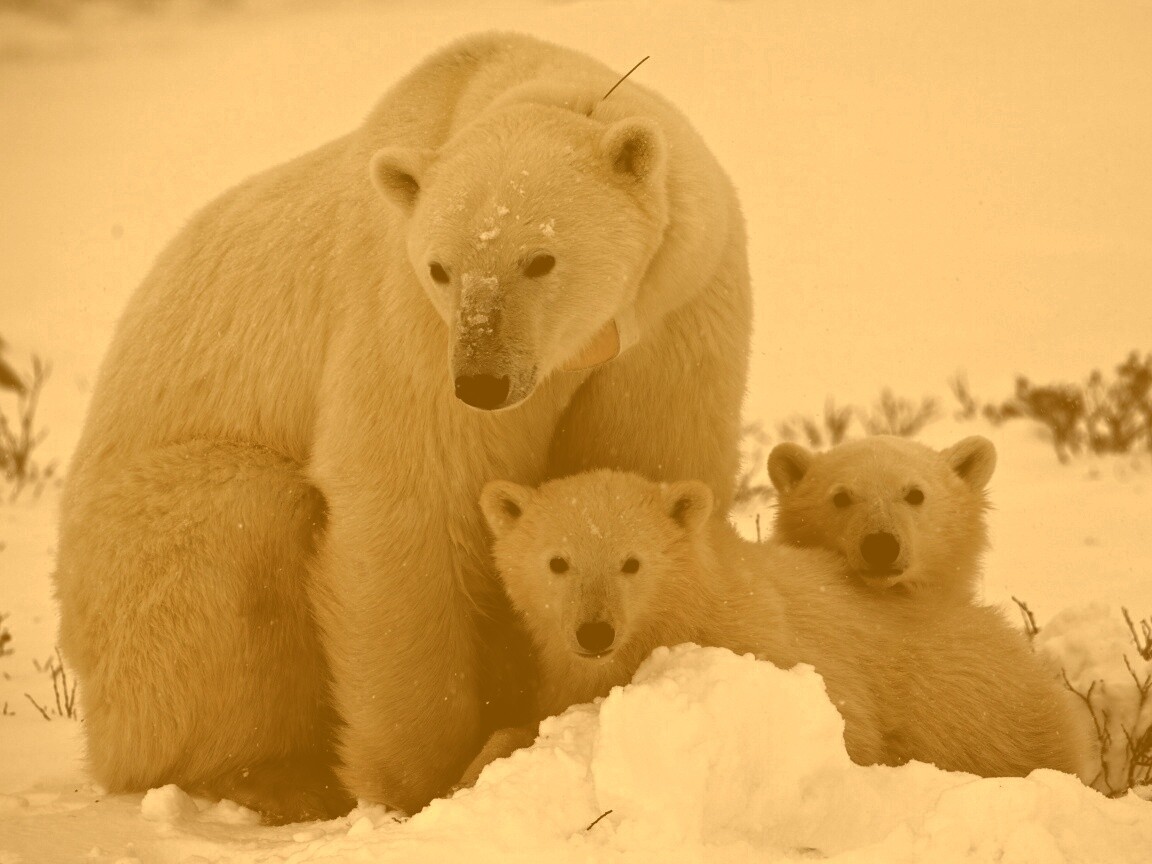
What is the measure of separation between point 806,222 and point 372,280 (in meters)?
14.6

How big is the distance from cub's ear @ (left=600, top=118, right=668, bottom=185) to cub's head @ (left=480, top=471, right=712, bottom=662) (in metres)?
0.86

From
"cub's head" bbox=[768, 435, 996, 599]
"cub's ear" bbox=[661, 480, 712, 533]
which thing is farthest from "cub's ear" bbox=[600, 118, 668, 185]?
"cub's head" bbox=[768, 435, 996, 599]

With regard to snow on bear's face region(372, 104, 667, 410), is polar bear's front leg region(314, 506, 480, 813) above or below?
below

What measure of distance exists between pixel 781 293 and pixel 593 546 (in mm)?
13603

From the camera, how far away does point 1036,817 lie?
97.9 inches

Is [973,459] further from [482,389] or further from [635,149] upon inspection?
[482,389]

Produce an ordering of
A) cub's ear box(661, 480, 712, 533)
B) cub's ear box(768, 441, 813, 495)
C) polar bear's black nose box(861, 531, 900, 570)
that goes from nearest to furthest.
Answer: cub's ear box(661, 480, 712, 533) < polar bear's black nose box(861, 531, 900, 570) < cub's ear box(768, 441, 813, 495)

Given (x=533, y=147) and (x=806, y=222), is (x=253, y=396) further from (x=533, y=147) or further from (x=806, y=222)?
(x=806, y=222)

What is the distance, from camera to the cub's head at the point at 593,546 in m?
3.16

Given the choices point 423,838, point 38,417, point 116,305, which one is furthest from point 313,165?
point 116,305

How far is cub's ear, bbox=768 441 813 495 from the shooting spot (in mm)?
4324

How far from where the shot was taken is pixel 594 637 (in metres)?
2.92

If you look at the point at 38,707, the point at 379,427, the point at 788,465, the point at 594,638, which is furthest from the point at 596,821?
the point at 38,707

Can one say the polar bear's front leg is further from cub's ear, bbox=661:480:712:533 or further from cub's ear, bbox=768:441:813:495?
cub's ear, bbox=768:441:813:495
